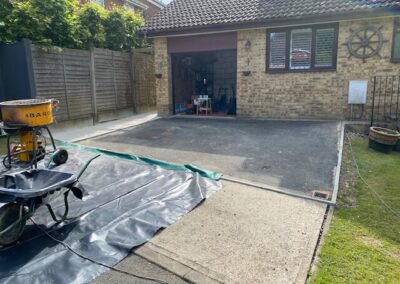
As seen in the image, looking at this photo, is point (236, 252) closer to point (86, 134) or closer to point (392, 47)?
point (86, 134)

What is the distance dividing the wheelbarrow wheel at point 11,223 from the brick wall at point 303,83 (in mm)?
8752

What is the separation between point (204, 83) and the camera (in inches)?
592

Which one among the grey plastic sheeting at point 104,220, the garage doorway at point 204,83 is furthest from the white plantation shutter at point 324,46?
the grey plastic sheeting at point 104,220

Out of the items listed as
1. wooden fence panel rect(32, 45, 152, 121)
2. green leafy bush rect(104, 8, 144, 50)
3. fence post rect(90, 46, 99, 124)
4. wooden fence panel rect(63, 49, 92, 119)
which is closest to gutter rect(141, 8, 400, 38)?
green leafy bush rect(104, 8, 144, 50)

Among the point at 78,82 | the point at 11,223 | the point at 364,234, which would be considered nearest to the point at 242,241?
the point at 364,234

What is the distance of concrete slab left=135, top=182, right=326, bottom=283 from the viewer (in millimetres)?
2859

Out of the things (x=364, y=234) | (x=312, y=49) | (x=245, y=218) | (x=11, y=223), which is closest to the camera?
(x=11, y=223)

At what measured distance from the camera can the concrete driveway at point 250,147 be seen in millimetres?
5340

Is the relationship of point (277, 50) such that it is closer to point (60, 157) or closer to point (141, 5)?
point (60, 157)

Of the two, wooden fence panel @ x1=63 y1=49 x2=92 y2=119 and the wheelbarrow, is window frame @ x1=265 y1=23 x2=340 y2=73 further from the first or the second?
the wheelbarrow

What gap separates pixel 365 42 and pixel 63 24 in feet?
28.8

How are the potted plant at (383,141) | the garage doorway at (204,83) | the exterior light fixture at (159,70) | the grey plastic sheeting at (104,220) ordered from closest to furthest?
1. the grey plastic sheeting at (104,220)
2. the potted plant at (383,141)
3. the exterior light fixture at (159,70)
4. the garage doorway at (204,83)

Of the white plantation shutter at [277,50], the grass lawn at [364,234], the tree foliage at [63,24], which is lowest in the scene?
the grass lawn at [364,234]

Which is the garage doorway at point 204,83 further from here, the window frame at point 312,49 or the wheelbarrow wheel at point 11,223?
the wheelbarrow wheel at point 11,223
